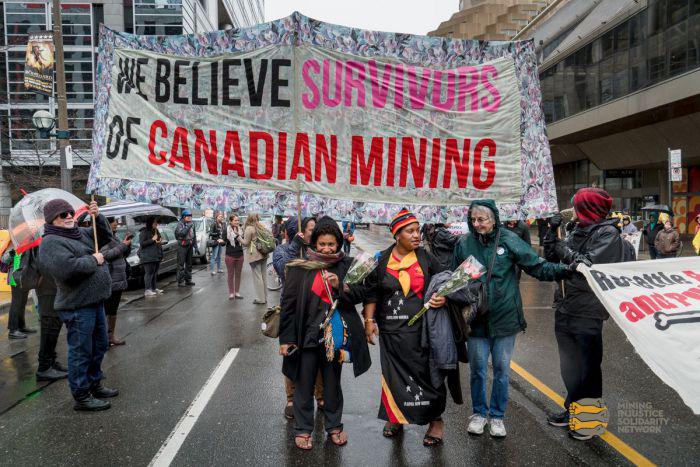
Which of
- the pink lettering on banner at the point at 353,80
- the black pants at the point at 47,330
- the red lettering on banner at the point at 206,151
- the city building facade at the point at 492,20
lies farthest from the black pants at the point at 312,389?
the city building facade at the point at 492,20

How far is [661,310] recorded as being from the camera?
3.48m

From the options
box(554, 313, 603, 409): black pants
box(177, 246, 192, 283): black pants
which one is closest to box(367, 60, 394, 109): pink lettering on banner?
box(554, 313, 603, 409): black pants

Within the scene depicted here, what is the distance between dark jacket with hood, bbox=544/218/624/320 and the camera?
3879 mm

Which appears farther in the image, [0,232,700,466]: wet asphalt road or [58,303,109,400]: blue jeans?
Result: [58,303,109,400]: blue jeans

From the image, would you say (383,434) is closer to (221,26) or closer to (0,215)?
(0,215)

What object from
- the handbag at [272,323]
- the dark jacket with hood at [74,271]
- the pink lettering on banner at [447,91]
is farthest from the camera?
the dark jacket with hood at [74,271]

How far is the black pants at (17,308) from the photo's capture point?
7.29 meters

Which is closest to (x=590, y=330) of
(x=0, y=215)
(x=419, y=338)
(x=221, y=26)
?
(x=419, y=338)

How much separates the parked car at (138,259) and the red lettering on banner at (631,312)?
416 inches

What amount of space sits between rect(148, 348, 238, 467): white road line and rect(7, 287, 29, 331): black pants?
3.40m

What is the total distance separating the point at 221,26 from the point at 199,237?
43055 millimetres

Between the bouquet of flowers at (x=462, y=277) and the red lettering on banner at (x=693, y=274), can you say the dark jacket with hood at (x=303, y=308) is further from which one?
the red lettering on banner at (x=693, y=274)

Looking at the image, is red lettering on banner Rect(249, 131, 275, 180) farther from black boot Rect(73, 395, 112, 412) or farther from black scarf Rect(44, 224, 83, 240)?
black boot Rect(73, 395, 112, 412)

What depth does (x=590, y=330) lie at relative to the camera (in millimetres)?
3951
